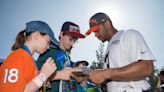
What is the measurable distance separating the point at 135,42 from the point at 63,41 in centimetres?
214

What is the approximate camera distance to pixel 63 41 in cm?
573

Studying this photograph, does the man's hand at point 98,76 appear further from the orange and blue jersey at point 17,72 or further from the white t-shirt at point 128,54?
the orange and blue jersey at point 17,72

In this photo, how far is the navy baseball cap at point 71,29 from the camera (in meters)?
5.91

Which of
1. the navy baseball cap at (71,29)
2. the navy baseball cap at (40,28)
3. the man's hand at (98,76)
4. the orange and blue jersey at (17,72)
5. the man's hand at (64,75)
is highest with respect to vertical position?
the navy baseball cap at (40,28)

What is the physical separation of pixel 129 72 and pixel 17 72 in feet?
4.78

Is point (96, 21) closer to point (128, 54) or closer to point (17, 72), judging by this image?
point (128, 54)

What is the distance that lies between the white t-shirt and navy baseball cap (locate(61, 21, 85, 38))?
1.87m

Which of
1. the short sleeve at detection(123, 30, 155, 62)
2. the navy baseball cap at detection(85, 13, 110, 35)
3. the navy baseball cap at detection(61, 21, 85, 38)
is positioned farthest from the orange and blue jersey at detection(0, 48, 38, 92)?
the navy baseball cap at detection(61, 21, 85, 38)

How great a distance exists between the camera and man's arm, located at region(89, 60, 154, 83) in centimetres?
374

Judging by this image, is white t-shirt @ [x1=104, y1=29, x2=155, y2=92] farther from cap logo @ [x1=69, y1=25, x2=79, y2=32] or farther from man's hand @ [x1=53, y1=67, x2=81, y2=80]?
cap logo @ [x1=69, y1=25, x2=79, y2=32]

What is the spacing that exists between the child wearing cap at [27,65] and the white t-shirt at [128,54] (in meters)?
0.88

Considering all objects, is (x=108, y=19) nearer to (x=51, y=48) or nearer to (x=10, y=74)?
(x=51, y=48)

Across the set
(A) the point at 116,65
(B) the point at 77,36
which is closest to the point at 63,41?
(B) the point at 77,36

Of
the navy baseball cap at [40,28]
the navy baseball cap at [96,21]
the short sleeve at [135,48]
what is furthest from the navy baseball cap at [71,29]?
the short sleeve at [135,48]
